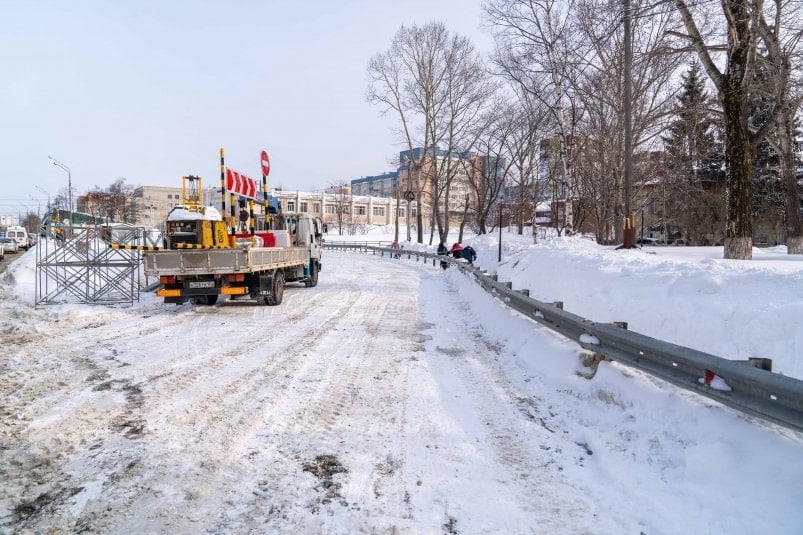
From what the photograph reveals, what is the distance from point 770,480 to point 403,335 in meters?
6.41

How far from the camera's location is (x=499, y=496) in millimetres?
3449

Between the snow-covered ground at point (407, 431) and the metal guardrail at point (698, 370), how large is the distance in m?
0.24

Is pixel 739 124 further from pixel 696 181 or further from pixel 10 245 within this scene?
pixel 10 245

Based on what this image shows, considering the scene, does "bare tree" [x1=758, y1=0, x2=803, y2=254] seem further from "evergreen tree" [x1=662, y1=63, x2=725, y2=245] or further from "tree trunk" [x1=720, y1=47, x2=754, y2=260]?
"evergreen tree" [x1=662, y1=63, x2=725, y2=245]

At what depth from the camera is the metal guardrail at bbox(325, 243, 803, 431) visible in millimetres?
3252

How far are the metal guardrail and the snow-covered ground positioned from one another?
24cm

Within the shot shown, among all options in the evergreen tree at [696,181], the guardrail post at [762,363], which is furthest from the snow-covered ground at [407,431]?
the evergreen tree at [696,181]

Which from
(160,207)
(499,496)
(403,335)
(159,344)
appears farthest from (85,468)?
(160,207)

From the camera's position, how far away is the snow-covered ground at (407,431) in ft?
10.4

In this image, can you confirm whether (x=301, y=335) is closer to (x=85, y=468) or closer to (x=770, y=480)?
(x=85, y=468)

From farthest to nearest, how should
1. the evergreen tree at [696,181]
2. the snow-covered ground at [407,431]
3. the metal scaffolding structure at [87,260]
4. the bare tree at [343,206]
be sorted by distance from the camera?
the bare tree at [343,206], the evergreen tree at [696,181], the metal scaffolding structure at [87,260], the snow-covered ground at [407,431]

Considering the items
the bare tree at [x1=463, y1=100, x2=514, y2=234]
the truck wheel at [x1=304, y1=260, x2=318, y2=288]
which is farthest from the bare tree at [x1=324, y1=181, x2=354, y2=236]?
the truck wheel at [x1=304, y1=260, x2=318, y2=288]

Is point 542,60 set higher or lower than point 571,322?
higher

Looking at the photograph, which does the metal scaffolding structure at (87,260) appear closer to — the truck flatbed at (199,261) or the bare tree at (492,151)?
the truck flatbed at (199,261)
